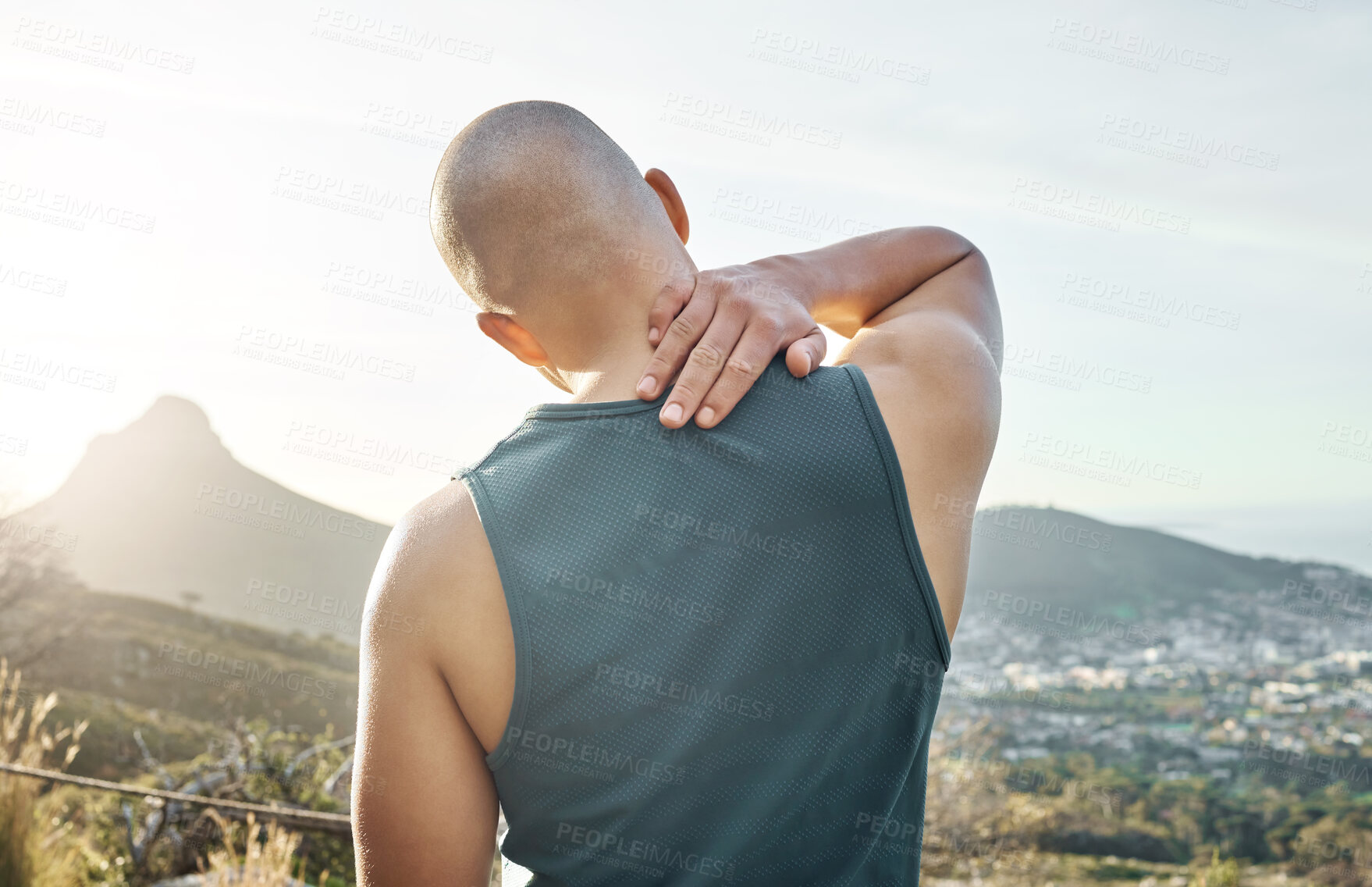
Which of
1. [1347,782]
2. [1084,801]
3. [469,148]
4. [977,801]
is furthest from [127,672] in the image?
[1347,782]

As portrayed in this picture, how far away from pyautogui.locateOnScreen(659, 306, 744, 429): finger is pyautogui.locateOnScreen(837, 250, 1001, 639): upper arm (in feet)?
0.67

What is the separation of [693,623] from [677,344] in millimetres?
333

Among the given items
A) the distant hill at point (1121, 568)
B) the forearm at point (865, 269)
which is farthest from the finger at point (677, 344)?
the distant hill at point (1121, 568)

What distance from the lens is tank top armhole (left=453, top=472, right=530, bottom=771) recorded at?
850 millimetres

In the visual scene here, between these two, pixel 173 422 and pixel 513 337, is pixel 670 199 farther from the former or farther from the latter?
pixel 173 422

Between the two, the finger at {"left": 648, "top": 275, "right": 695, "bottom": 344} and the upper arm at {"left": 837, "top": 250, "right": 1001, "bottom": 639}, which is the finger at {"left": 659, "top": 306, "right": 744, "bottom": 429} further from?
the upper arm at {"left": 837, "top": 250, "right": 1001, "bottom": 639}

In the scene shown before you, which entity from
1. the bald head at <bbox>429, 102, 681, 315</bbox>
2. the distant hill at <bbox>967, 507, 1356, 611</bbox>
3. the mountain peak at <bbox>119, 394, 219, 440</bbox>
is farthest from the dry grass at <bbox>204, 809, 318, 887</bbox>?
the mountain peak at <bbox>119, 394, 219, 440</bbox>

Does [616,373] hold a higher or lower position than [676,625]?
higher

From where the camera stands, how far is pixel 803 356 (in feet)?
3.24

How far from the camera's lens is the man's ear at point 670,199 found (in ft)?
4.17

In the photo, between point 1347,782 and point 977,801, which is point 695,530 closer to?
point 977,801

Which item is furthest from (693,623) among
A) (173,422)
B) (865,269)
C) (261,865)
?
(173,422)

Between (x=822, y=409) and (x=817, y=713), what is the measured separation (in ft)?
1.14

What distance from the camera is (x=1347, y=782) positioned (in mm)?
8820
